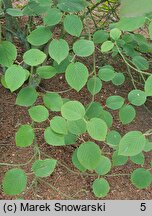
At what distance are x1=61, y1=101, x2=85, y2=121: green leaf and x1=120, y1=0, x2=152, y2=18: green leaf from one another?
361 mm

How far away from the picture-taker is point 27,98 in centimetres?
103

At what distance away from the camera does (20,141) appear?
946mm

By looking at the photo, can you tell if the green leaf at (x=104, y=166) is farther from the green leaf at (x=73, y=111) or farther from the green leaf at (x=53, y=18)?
the green leaf at (x=53, y=18)

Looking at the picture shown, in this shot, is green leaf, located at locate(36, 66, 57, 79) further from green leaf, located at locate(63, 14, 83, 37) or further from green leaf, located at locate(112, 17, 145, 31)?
green leaf, located at locate(112, 17, 145, 31)

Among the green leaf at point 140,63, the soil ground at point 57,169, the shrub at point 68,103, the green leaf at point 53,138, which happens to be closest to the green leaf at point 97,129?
the shrub at point 68,103

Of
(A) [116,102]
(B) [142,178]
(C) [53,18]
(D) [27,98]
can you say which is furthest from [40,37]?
(B) [142,178]

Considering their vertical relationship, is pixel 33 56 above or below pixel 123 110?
above

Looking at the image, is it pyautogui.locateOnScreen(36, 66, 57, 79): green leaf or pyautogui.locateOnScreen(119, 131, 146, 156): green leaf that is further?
pyautogui.locateOnScreen(36, 66, 57, 79): green leaf

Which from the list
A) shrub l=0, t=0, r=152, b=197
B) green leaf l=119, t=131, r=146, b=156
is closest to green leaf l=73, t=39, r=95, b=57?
shrub l=0, t=0, r=152, b=197

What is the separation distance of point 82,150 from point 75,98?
23.4 inches

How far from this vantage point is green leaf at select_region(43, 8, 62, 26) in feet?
3.09


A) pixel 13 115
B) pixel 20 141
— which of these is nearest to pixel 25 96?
pixel 20 141

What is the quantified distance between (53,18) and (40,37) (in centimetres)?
6

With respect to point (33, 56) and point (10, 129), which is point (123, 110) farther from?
point (10, 129)
